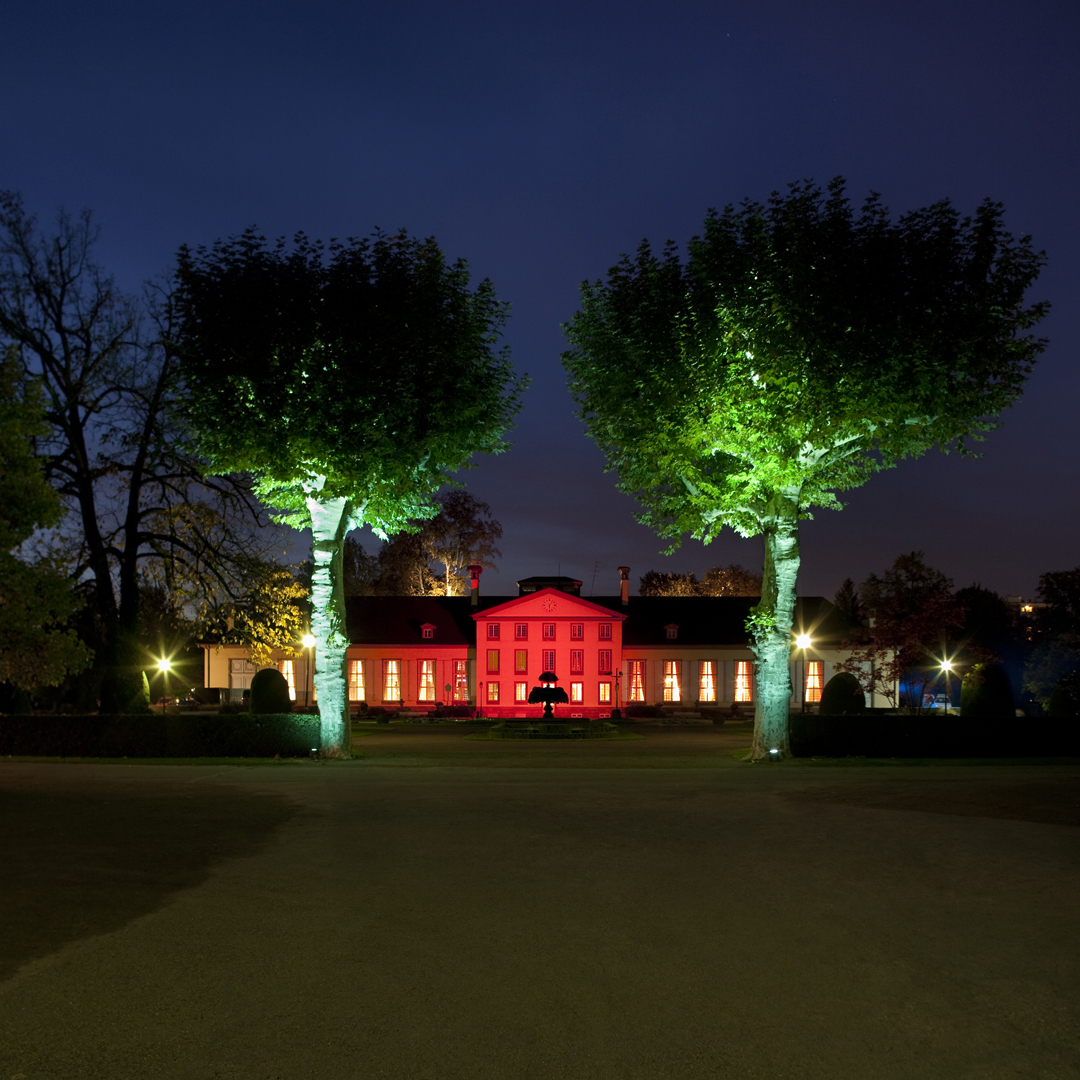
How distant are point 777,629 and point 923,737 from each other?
532cm

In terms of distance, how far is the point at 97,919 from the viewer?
8.43 metres

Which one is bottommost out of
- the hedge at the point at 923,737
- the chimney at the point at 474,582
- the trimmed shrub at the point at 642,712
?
the trimmed shrub at the point at 642,712

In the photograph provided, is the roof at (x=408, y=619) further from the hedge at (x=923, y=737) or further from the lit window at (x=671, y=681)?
the hedge at (x=923, y=737)

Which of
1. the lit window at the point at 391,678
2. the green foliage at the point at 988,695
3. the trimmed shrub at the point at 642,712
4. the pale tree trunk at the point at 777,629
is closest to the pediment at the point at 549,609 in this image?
the trimmed shrub at the point at 642,712

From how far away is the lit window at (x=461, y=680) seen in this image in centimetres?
5669

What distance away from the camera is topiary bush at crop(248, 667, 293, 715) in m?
33.5

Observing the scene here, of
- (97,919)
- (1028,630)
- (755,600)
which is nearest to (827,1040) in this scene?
(97,919)

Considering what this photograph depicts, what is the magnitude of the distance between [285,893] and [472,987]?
3.30 m

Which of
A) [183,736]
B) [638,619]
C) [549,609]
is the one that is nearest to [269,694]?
[183,736]

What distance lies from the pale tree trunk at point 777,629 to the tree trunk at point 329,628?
11.0 meters

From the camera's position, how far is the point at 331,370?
81.5 feet

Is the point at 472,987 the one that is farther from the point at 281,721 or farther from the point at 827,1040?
the point at 281,721

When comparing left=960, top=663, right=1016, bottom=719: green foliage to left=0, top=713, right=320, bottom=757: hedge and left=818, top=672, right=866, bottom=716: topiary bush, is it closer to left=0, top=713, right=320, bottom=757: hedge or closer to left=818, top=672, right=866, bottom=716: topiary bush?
left=818, top=672, right=866, bottom=716: topiary bush

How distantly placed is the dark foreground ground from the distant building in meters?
39.2
